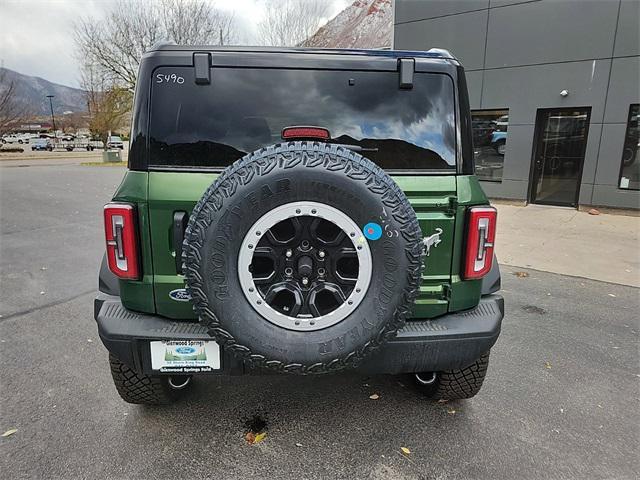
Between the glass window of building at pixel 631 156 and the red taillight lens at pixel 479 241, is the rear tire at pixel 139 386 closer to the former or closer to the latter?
the red taillight lens at pixel 479 241

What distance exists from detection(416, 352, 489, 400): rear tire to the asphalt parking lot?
0.12 metres

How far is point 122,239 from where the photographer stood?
2119 millimetres

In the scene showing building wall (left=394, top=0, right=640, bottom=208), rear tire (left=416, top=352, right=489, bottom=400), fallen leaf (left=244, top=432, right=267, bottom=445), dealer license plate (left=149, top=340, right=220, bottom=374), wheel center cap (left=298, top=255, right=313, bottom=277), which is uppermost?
building wall (left=394, top=0, right=640, bottom=208)

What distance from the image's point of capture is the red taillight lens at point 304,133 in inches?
84.3

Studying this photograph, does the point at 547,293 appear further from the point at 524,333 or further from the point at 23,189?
the point at 23,189

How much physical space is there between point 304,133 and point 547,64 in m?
10.2

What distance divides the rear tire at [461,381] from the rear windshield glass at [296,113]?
1246mm

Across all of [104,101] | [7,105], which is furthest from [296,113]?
[7,105]

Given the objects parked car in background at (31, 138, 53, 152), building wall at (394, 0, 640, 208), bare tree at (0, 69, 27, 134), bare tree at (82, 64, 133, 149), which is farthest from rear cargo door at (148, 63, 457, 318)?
parked car in background at (31, 138, 53, 152)

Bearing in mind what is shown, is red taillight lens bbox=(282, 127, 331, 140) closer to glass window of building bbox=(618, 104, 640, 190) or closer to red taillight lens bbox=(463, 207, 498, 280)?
red taillight lens bbox=(463, 207, 498, 280)

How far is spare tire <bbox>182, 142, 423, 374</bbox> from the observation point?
5.92 feet

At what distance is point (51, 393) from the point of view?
2.90 metres

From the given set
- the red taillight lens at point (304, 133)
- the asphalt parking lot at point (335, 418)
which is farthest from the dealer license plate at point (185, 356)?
the red taillight lens at point (304, 133)

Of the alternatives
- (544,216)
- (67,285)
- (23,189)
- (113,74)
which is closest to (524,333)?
(67,285)
